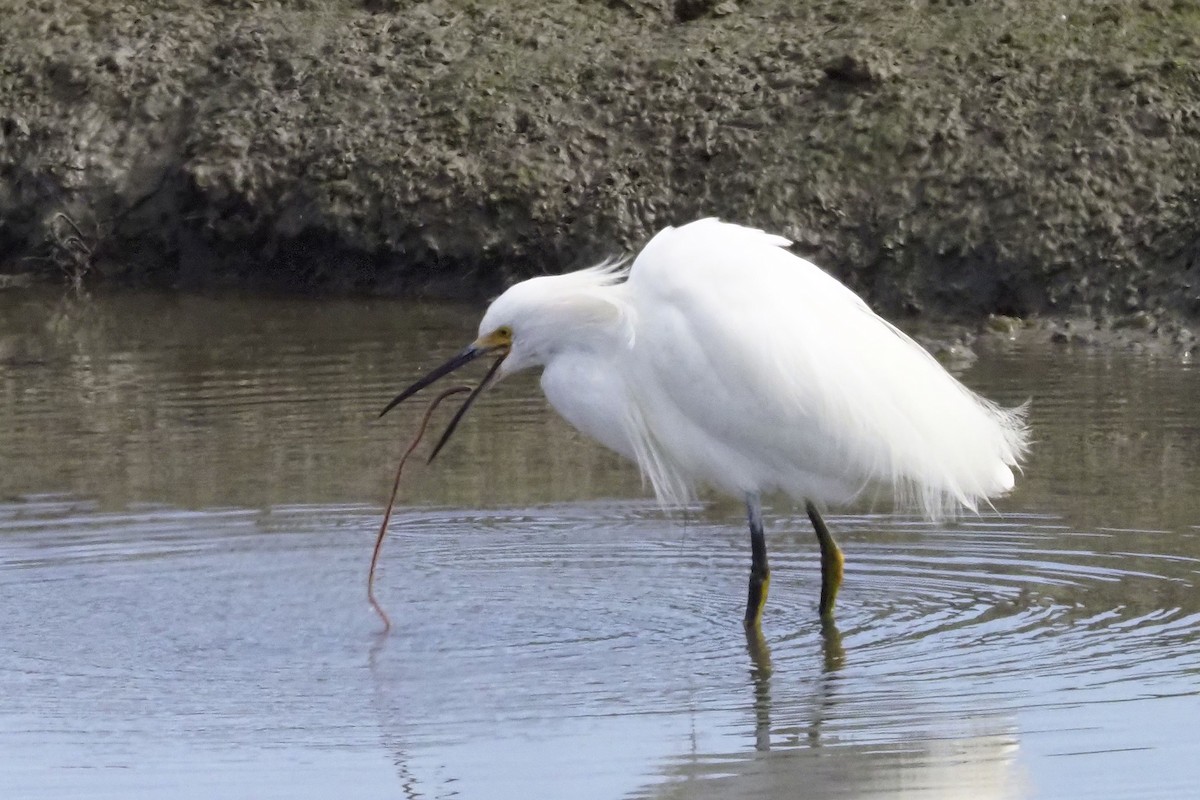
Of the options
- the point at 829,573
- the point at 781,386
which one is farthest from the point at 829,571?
the point at 781,386

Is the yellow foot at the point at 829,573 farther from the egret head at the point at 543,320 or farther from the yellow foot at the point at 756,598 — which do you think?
the egret head at the point at 543,320

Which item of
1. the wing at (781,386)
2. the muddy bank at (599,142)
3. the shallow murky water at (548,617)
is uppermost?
the muddy bank at (599,142)

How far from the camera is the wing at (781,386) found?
5.53 m

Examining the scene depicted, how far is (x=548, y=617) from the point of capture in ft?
19.0

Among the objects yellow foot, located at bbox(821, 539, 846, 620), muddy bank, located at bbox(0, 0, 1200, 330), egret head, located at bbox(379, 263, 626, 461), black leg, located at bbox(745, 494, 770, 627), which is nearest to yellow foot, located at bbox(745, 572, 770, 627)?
black leg, located at bbox(745, 494, 770, 627)

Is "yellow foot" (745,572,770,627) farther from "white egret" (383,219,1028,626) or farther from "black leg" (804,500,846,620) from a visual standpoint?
"black leg" (804,500,846,620)

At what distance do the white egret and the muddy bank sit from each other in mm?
4390

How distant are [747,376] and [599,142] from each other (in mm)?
5948

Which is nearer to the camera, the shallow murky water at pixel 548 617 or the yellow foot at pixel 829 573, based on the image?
the shallow murky water at pixel 548 617

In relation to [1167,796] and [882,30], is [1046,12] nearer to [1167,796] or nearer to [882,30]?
[882,30]

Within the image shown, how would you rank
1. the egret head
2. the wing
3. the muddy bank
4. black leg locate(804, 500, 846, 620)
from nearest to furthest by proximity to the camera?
the wing
the egret head
black leg locate(804, 500, 846, 620)
the muddy bank

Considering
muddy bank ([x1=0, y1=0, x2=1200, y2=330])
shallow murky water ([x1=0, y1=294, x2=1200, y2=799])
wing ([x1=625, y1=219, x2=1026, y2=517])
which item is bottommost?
shallow murky water ([x1=0, y1=294, x2=1200, y2=799])

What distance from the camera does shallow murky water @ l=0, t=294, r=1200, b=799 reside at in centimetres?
446

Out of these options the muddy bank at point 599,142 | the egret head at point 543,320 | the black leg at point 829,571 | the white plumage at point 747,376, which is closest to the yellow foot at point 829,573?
the black leg at point 829,571
